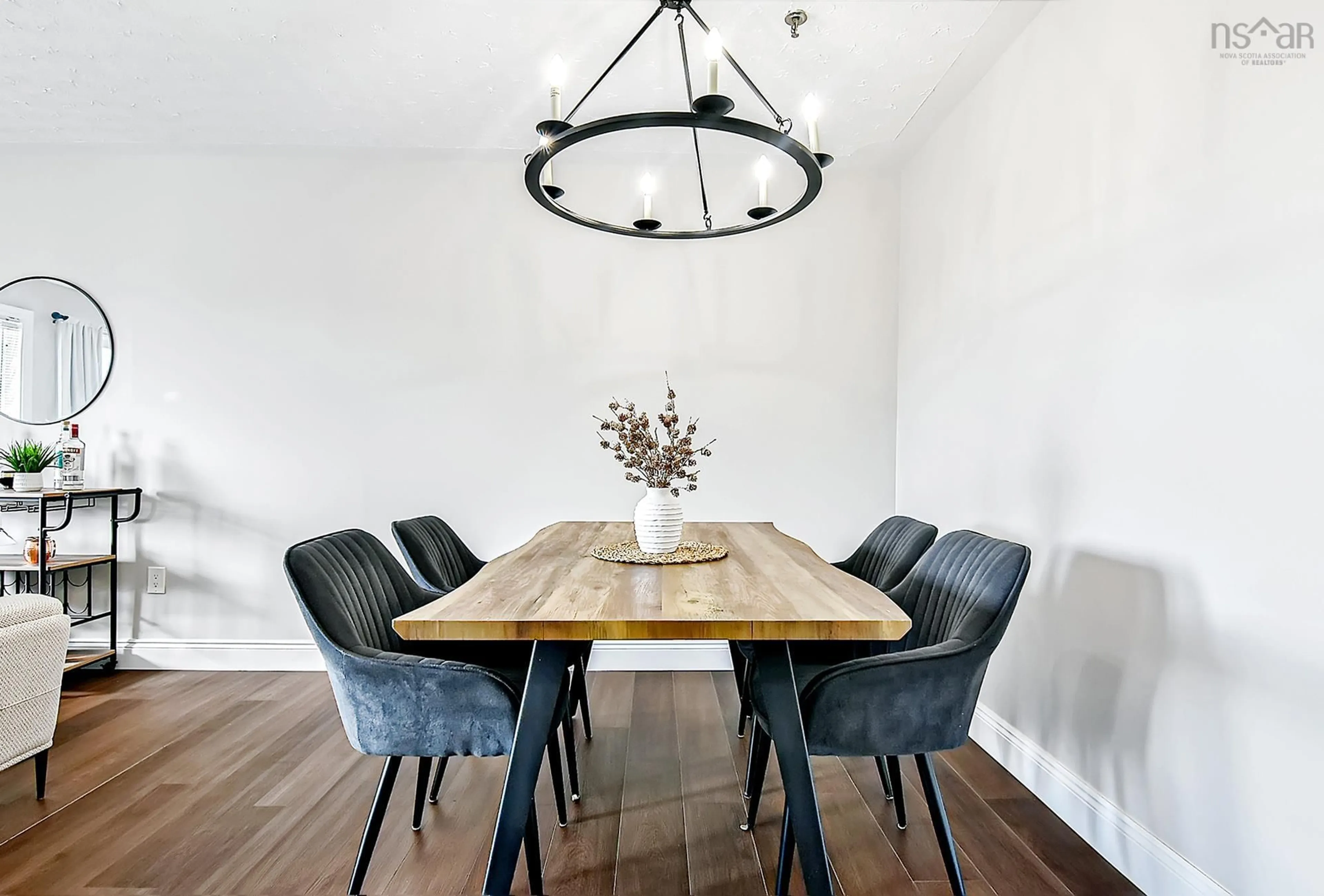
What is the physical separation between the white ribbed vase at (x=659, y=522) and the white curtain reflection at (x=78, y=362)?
3050 mm

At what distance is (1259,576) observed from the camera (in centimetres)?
144

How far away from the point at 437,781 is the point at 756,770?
3.16ft

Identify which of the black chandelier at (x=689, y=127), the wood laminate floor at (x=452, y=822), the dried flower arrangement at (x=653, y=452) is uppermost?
the black chandelier at (x=689, y=127)

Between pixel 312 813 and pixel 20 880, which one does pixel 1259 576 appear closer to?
pixel 312 813

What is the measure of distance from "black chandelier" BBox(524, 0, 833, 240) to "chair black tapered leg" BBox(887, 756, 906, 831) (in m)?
1.64

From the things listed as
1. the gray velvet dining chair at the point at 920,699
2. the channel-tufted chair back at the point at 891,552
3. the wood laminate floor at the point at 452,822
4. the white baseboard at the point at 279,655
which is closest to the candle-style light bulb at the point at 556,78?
the gray velvet dining chair at the point at 920,699

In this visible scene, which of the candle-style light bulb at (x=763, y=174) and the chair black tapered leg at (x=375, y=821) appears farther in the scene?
the candle-style light bulb at (x=763, y=174)

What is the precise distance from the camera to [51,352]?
11.3ft

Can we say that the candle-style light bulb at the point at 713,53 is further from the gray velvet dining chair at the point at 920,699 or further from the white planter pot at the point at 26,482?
the white planter pot at the point at 26,482

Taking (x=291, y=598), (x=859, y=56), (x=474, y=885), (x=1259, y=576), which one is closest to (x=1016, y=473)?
(x=1259, y=576)

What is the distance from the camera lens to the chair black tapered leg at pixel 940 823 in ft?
5.14

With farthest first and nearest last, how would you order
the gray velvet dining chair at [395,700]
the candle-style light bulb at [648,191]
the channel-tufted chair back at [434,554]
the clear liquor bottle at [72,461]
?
the clear liquor bottle at [72,461]
the candle-style light bulb at [648,191]
the channel-tufted chair back at [434,554]
the gray velvet dining chair at [395,700]

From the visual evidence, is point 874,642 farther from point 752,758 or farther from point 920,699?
point 920,699

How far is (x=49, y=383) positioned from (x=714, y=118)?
3626mm
